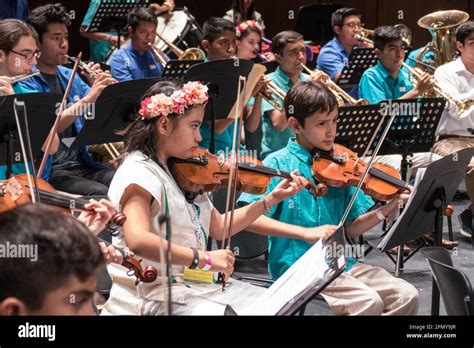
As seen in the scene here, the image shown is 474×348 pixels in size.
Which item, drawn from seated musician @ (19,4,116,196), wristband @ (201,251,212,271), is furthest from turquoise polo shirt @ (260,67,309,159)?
wristband @ (201,251,212,271)

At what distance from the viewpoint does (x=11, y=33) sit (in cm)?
418

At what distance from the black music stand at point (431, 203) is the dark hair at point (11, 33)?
213 cm

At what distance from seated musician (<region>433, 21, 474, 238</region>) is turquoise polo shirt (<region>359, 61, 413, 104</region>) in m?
0.28

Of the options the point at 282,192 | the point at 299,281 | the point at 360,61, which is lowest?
the point at 360,61

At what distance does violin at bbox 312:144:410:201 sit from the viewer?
3377 millimetres

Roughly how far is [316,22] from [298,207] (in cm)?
532

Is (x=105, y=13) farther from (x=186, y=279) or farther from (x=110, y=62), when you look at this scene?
(x=186, y=279)

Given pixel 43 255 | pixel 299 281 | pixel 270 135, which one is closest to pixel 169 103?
pixel 299 281

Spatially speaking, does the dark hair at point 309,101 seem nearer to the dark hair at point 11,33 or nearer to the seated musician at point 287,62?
the dark hair at point 11,33

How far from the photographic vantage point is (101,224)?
2402 mm

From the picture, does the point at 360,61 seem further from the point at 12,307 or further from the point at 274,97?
the point at 12,307

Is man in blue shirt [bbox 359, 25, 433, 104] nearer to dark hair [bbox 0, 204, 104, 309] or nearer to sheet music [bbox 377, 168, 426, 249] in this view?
sheet music [bbox 377, 168, 426, 249]

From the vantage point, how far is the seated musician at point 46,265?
1472 millimetres
